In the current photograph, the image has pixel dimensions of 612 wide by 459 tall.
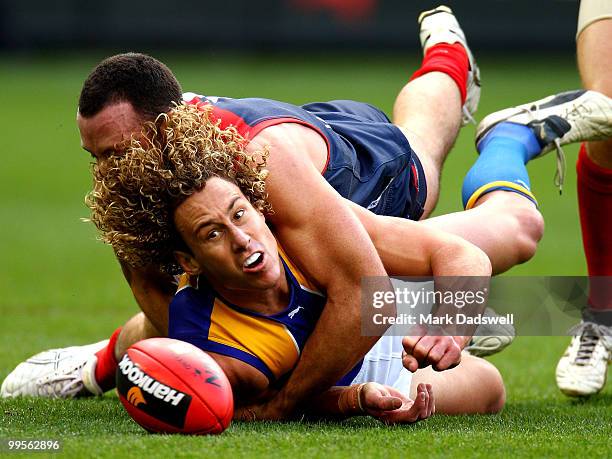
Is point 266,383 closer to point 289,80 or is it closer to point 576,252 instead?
point 576,252

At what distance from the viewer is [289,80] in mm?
20359

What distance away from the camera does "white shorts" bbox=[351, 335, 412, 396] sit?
4.23 m

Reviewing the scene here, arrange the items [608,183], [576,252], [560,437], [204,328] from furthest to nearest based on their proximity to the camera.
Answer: [576,252] → [608,183] → [204,328] → [560,437]

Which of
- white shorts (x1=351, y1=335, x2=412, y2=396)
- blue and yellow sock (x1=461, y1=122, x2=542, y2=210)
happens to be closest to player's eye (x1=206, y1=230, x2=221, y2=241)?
white shorts (x1=351, y1=335, x2=412, y2=396)

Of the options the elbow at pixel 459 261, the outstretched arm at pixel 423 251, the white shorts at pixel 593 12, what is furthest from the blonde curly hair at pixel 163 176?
the white shorts at pixel 593 12

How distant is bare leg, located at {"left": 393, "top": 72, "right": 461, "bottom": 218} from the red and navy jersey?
0.13 meters

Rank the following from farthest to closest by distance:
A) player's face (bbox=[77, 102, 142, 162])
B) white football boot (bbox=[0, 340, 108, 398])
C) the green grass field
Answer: white football boot (bbox=[0, 340, 108, 398]) < player's face (bbox=[77, 102, 142, 162]) < the green grass field

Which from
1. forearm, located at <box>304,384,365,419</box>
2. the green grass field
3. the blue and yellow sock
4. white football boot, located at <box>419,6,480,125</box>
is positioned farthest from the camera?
white football boot, located at <box>419,6,480,125</box>

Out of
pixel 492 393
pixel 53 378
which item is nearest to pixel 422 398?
pixel 492 393

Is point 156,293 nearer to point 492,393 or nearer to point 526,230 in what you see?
point 492,393

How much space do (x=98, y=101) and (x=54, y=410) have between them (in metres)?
1.16

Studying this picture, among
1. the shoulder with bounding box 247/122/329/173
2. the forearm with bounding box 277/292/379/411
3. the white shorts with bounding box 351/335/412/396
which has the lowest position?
the white shorts with bounding box 351/335/412/396

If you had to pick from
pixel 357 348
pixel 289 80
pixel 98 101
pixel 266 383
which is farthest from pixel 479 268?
pixel 289 80

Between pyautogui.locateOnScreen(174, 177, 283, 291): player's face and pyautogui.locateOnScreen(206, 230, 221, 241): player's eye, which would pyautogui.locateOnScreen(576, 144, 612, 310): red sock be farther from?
pyautogui.locateOnScreen(206, 230, 221, 241): player's eye
